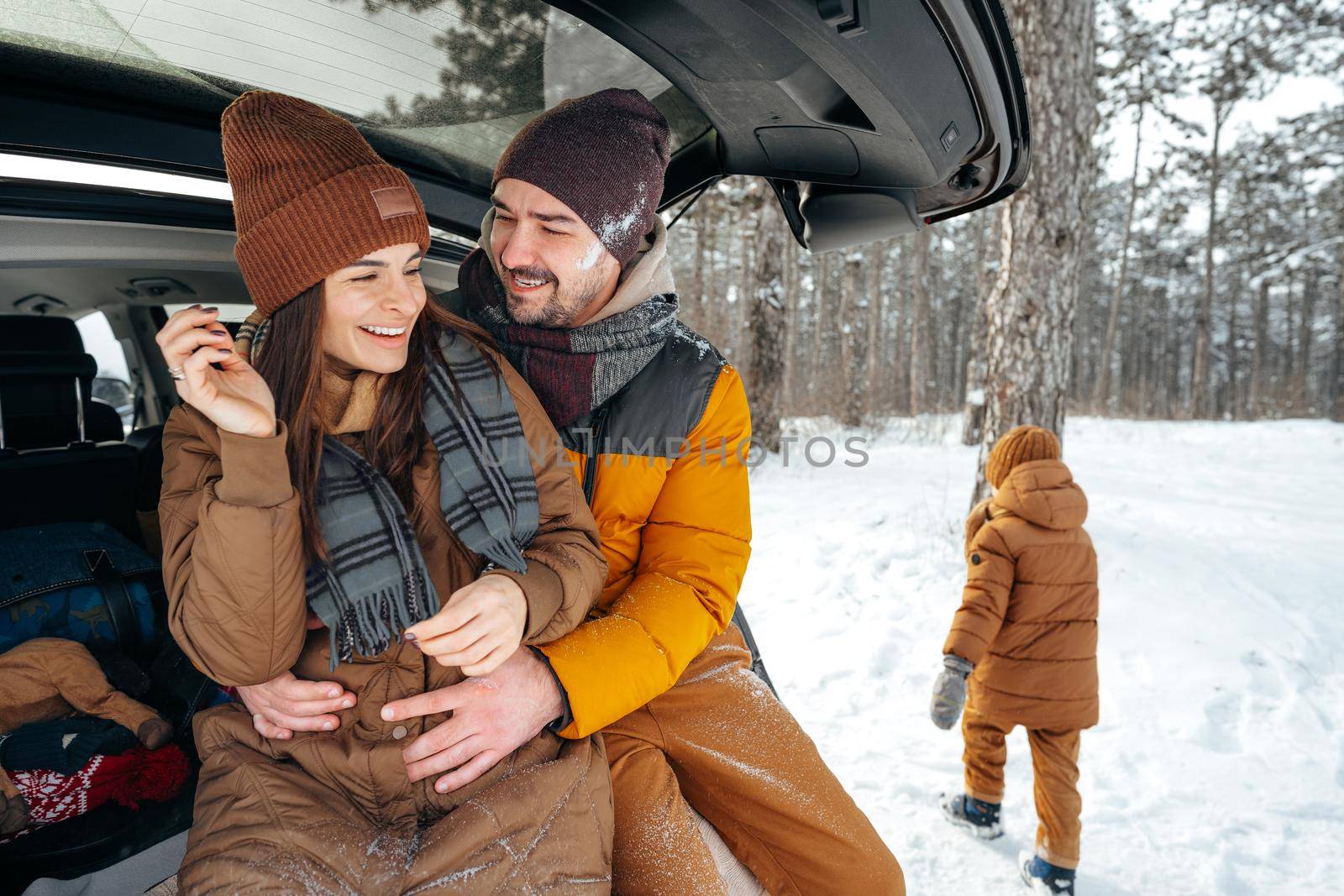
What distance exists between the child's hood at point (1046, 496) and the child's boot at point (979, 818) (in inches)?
47.0

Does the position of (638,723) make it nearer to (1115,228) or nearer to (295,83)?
(295,83)

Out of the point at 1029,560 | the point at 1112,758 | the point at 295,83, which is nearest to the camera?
the point at 295,83

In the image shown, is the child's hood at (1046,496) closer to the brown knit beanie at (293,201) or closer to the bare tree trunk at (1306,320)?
the brown knit beanie at (293,201)

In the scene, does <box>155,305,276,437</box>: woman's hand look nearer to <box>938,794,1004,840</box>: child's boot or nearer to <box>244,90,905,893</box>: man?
<box>244,90,905,893</box>: man

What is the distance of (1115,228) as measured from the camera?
96.7ft

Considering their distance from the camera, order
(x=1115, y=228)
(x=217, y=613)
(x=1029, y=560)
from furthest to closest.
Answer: (x=1115, y=228)
(x=1029, y=560)
(x=217, y=613)

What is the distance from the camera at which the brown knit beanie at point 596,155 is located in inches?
74.0

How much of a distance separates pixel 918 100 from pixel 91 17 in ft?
5.22

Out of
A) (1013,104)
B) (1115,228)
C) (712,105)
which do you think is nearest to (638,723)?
(712,105)

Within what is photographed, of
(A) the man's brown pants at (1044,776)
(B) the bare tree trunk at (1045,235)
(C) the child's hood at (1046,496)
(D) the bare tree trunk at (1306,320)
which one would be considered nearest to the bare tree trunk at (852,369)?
(B) the bare tree trunk at (1045,235)

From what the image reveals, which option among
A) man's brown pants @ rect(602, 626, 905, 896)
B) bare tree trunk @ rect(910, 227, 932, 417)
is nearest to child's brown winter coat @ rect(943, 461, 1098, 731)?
man's brown pants @ rect(602, 626, 905, 896)

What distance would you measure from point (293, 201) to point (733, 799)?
1612 mm

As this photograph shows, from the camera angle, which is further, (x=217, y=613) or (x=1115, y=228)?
(x=1115, y=228)

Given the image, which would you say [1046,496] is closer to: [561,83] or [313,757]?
[561,83]
